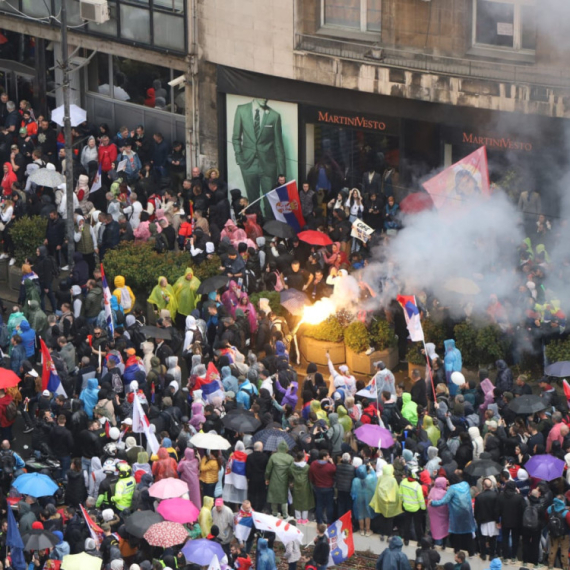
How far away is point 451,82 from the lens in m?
33.0

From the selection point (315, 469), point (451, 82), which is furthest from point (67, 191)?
point (315, 469)

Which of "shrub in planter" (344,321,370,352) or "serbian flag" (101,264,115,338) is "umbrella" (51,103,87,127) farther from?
"shrub in planter" (344,321,370,352)

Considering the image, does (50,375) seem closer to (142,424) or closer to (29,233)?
(142,424)

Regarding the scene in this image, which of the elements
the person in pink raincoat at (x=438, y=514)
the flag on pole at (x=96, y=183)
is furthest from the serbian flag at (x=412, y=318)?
the flag on pole at (x=96, y=183)

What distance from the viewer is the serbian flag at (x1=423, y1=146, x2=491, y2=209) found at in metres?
31.0

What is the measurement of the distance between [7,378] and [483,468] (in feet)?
24.7

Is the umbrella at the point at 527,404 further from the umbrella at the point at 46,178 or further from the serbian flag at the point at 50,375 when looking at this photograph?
the umbrella at the point at 46,178

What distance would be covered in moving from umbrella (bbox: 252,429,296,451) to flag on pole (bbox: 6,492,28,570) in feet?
13.1

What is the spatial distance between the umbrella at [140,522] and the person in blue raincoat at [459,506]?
3.86m

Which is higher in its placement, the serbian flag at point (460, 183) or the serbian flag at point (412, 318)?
the serbian flag at point (460, 183)

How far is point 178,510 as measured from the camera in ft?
78.2

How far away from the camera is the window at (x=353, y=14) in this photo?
33.9 meters

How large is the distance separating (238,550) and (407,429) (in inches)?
151

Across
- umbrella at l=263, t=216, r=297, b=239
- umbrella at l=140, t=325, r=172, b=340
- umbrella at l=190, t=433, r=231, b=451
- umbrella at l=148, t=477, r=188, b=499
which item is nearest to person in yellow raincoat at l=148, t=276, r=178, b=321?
umbrella at l=140, t=325, r=172, b=340
